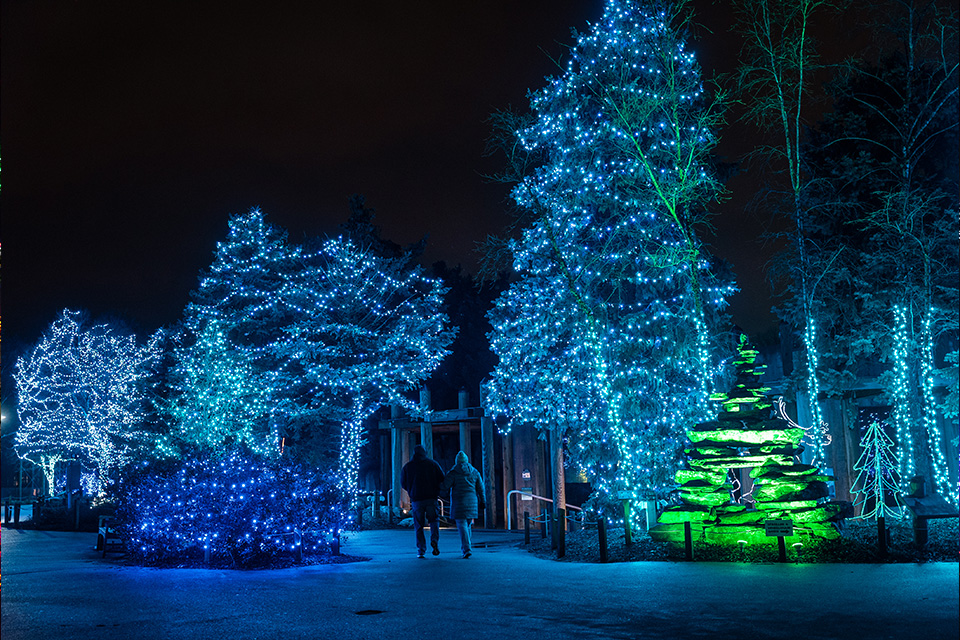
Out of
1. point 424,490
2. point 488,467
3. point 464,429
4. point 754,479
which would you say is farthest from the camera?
point 464,429

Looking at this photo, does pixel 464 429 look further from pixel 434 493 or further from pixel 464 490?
pixel 434 493

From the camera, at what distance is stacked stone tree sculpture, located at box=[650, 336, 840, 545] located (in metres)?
13.2

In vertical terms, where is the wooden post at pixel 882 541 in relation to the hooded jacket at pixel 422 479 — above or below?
below

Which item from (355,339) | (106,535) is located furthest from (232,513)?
(355,339)

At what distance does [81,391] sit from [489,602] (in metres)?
39.3

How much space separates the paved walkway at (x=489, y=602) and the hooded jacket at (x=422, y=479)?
1.74 meters

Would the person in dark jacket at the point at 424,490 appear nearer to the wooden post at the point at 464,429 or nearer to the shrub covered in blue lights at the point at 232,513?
the shrub covered in blue lights at the point at 232,513

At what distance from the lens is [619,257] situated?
59.2 ft

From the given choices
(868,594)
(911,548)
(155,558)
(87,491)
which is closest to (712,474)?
(911,548)

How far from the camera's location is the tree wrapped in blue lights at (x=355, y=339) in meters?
27.2

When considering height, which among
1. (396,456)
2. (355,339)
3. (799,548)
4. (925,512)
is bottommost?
(799,548)

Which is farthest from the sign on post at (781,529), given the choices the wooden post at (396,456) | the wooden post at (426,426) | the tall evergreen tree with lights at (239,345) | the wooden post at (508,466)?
the tall evergreen tree with lights at (239,345)

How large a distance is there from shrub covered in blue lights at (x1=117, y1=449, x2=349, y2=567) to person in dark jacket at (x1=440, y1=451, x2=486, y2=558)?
6.48ft

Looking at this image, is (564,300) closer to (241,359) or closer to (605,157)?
(605,157)
